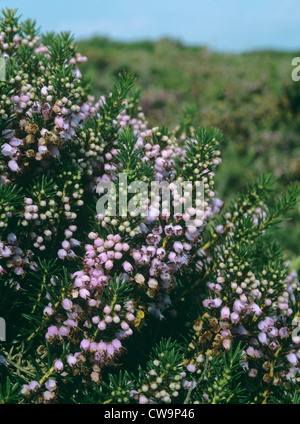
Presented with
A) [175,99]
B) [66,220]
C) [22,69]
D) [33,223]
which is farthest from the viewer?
[175,99]

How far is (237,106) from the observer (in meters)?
10.4

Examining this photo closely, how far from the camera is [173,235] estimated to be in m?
2.13

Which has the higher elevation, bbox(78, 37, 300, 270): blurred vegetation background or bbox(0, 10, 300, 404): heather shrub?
bbox(78, 37, 300, 270): blurred vegetation background

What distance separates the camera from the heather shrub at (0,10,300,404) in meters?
2.04

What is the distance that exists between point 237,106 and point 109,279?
9.27 m

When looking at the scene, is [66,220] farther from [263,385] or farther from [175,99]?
[175,99]

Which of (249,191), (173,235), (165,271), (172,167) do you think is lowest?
(165,271)

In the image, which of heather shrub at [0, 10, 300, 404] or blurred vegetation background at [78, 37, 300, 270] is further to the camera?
blurred vegetation background at [78, 37, 300, 270]

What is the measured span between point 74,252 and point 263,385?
1.33 m

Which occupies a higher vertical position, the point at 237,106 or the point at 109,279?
the point at 237,106

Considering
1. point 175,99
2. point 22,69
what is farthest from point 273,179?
point 175,99

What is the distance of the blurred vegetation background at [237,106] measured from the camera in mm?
7406

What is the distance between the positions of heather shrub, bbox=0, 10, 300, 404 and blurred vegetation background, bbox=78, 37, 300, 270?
2085 mm

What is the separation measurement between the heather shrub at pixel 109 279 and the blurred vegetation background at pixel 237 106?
2.08 m
